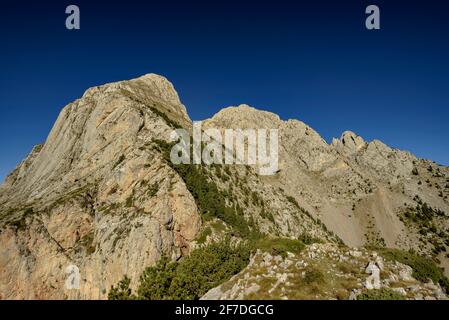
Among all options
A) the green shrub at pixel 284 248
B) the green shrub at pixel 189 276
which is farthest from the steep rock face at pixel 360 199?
the green shrub at pixel 284 248

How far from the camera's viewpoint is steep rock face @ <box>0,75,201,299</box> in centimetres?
7369

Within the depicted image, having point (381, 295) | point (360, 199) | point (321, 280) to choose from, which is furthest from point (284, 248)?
point (360, 199)

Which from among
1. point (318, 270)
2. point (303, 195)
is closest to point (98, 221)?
point (318, 270)

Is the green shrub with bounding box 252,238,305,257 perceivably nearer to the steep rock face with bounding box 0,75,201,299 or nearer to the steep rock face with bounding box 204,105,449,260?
the steep rock face with bounding box 0,75,201,299

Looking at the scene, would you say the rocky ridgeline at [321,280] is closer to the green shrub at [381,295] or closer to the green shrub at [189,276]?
the green shrub at [381,295]

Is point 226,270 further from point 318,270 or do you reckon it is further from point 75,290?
point 75,290

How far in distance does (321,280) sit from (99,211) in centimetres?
6771

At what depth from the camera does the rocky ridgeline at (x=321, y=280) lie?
29781 millimetres

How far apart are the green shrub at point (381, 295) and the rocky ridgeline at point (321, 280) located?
8cm

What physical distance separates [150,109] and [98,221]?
152 ft

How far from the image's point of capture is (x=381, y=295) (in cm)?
2823

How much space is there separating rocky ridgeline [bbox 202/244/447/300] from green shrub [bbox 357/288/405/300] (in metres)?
0.08

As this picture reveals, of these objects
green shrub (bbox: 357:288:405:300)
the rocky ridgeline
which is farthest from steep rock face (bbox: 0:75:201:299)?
green shrub (bbox: 357:288:405:300)

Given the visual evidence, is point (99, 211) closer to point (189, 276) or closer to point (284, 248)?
point (189, 276)
